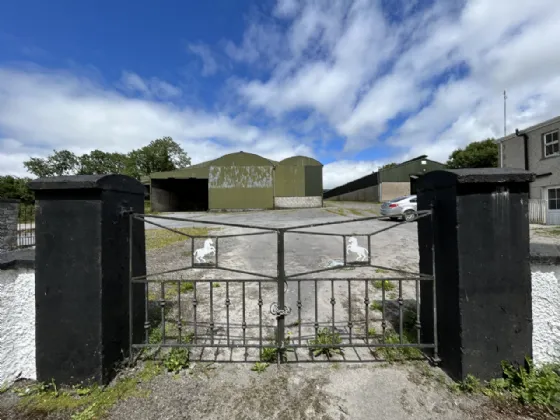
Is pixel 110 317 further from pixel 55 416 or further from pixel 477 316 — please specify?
pixel 477 316

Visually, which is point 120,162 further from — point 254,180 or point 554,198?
point 554,198

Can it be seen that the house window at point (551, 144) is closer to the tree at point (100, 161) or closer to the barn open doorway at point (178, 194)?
the barn open doorway at point (178, 194)

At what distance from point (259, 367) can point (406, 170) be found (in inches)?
1243

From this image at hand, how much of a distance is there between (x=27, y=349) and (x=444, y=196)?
3958mm

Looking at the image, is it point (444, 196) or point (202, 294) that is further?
point (202, 294)

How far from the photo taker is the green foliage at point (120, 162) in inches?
1943

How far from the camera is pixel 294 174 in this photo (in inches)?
913

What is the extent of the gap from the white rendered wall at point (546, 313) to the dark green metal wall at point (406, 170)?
2966cm

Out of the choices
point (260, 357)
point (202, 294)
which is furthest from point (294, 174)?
point (260, 357)

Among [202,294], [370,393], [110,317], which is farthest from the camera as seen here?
[202,294]

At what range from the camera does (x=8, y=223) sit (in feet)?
10.8

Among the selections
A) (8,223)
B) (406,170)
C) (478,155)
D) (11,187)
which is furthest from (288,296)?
(11,187)

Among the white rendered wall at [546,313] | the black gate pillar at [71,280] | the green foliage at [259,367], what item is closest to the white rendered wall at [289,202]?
the green foliage at [259,367]

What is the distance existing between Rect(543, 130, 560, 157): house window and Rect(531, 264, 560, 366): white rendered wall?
49.2 ft
